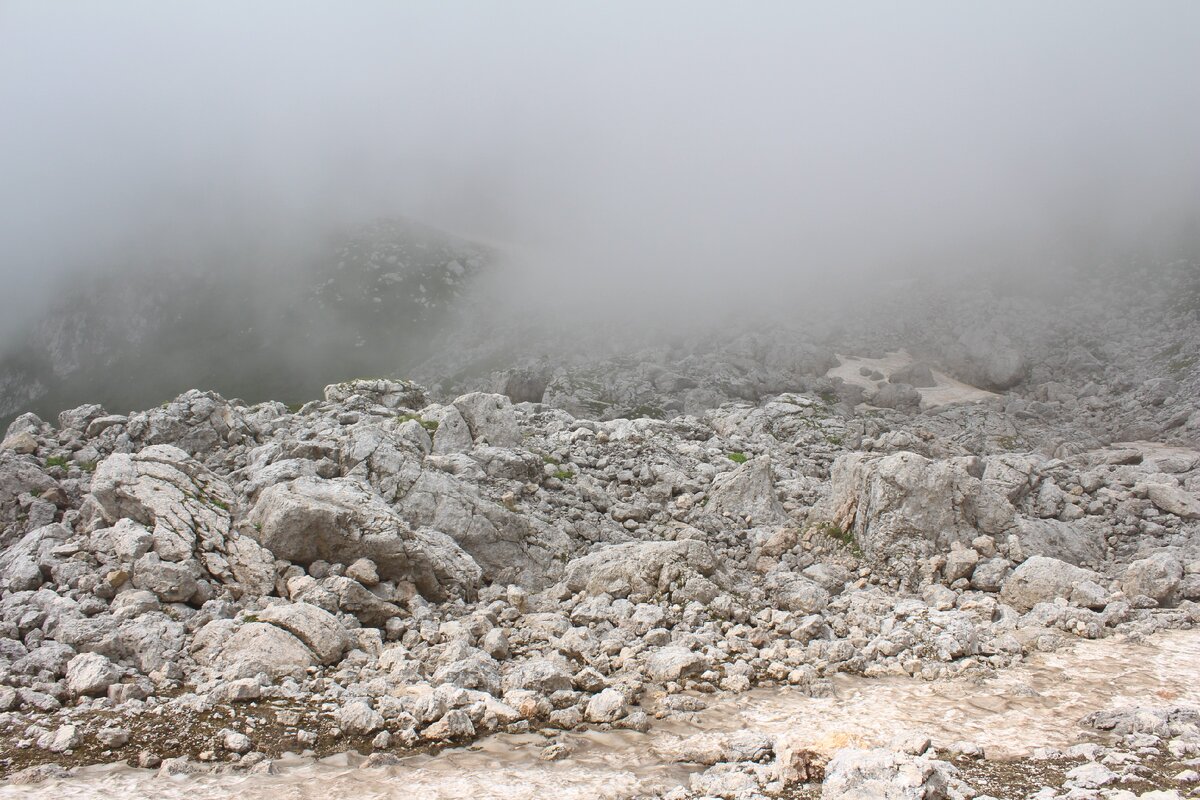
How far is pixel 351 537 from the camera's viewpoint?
1853 cm

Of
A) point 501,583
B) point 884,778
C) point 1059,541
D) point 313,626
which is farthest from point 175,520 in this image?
point 1059,541

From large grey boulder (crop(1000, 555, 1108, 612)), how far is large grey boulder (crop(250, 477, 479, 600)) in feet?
50.3

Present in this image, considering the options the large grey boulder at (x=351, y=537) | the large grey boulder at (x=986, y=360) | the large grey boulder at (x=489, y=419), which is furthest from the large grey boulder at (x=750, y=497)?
the large grey boulder at (x=986, y=360)

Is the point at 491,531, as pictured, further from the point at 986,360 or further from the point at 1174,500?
the point at 986,360

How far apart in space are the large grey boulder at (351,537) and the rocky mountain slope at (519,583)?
8 centimetres

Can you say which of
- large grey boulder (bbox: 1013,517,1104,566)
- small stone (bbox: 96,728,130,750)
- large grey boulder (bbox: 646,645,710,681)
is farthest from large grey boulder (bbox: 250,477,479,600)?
large grey boulder (bbox: 1013,517,1104,566)

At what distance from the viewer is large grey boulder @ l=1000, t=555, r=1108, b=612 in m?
19.0

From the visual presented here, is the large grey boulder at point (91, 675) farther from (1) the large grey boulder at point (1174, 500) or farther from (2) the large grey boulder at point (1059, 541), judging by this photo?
(1) the large grey boulder at point (1174, 500)

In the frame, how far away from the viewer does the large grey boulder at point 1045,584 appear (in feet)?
62.3

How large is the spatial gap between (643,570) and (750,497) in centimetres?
870

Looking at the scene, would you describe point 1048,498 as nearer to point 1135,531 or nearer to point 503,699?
point 1135,531

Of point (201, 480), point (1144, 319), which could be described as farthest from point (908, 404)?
point (201, 480)

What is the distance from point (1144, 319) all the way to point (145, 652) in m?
157

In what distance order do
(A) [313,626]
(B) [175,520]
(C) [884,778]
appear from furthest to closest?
1. (B) [175,520]
2. (A) [313,626]
3. (C) [884,778]
